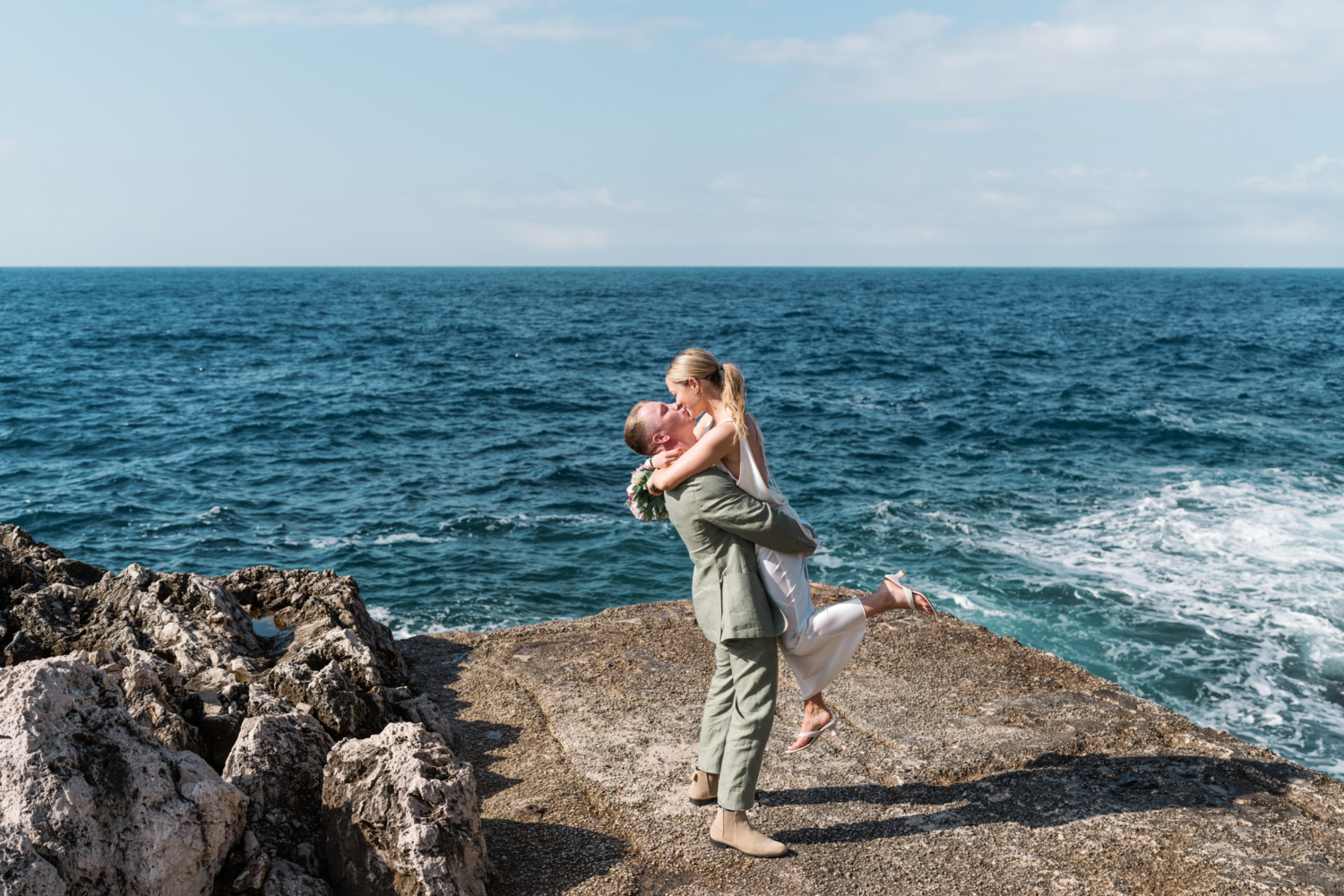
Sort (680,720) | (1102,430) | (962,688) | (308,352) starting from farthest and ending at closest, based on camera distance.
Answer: (308,352) → (1102,430) → (962,688) → (680,720)

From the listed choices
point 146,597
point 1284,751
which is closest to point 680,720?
point 146,597

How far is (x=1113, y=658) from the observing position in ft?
34.2

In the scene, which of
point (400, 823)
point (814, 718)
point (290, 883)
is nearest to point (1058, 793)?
point (814, 718)

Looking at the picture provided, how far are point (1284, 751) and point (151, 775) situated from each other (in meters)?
9.35

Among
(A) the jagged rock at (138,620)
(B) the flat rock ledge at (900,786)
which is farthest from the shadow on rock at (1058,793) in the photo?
(A) the jagged rock at (138,620)

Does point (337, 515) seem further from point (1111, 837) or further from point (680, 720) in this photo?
point (1111, 837)

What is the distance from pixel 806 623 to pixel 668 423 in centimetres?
116

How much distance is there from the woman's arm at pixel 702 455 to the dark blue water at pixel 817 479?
761 centimetres

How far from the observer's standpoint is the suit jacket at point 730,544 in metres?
4.10

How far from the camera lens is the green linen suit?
13.5ft

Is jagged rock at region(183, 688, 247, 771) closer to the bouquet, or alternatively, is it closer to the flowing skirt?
the bouquet

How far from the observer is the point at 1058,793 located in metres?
4.87

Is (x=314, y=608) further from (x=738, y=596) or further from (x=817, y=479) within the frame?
(x=817, y=479)

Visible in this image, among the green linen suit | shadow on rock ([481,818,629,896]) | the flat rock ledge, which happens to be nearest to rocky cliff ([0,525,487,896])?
shadow on rock ([481,818,629,896])
